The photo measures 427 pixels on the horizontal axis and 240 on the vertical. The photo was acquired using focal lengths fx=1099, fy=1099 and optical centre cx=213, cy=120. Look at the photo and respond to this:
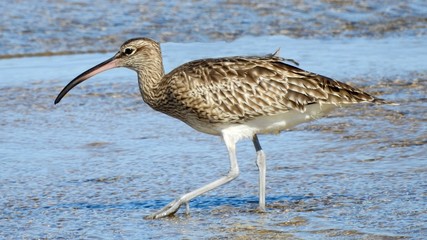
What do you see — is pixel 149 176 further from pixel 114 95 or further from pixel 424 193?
pixel 114 95

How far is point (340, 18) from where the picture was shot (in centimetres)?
1468

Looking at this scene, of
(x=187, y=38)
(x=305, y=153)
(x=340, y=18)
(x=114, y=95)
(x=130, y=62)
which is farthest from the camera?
(x=340, y=18)

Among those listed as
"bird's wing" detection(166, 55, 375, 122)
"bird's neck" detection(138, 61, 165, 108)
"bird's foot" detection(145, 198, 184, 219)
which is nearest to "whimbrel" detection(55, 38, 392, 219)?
"bird's wing" detection(166, 55, 375, 122)

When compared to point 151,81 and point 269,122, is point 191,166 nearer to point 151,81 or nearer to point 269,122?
point 151,81

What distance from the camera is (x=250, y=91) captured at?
7.77 meters

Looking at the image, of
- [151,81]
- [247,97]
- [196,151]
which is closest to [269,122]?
[247,97]

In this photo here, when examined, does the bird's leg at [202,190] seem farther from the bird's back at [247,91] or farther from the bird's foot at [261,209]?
the bird's foot at [261,209]

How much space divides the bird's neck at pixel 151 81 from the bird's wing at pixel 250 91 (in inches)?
9.8

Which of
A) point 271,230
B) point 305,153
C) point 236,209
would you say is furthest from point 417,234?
point 305,153

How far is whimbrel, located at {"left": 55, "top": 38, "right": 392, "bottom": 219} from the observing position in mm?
7695

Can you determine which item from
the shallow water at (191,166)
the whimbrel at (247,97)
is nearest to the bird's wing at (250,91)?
the whimbrel at (247,97)

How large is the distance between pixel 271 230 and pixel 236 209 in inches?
24.7

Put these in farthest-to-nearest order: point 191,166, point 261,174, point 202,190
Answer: point 191,166
point 261,174
point 202,190

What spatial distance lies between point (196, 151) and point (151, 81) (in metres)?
1.08
